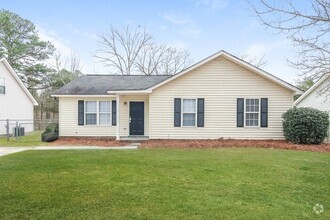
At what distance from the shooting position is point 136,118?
53.1ft

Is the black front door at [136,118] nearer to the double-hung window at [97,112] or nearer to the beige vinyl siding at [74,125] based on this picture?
the beige vinyl siding at [74,125]

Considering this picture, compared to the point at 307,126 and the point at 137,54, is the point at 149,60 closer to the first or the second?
the point at 137,54

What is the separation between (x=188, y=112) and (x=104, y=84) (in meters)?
5.91

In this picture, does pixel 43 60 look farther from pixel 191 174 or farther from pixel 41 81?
pixel 191 174

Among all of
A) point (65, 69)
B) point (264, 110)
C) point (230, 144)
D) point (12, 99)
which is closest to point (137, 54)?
point (65, 69)

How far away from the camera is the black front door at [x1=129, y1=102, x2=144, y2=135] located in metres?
16.1

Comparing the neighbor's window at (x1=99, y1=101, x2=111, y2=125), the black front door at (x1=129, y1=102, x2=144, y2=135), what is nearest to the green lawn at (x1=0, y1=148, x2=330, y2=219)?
the black front door at (x1=129, y1=102, x2=144, y2=135)

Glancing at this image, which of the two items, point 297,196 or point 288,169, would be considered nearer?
point 297,196

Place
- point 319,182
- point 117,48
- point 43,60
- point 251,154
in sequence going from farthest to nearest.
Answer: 1. point 117,48
2. point 43,60
3. point 251,154
4. point 319,182

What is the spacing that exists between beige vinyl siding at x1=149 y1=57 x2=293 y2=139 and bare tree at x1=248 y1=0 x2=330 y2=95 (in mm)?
9609

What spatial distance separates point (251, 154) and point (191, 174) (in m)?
4.36

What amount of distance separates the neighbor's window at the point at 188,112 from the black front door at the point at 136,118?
2544 millimetres

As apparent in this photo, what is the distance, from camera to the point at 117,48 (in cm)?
3541

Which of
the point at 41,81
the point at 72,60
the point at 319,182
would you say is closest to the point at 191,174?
the point at 319,182
